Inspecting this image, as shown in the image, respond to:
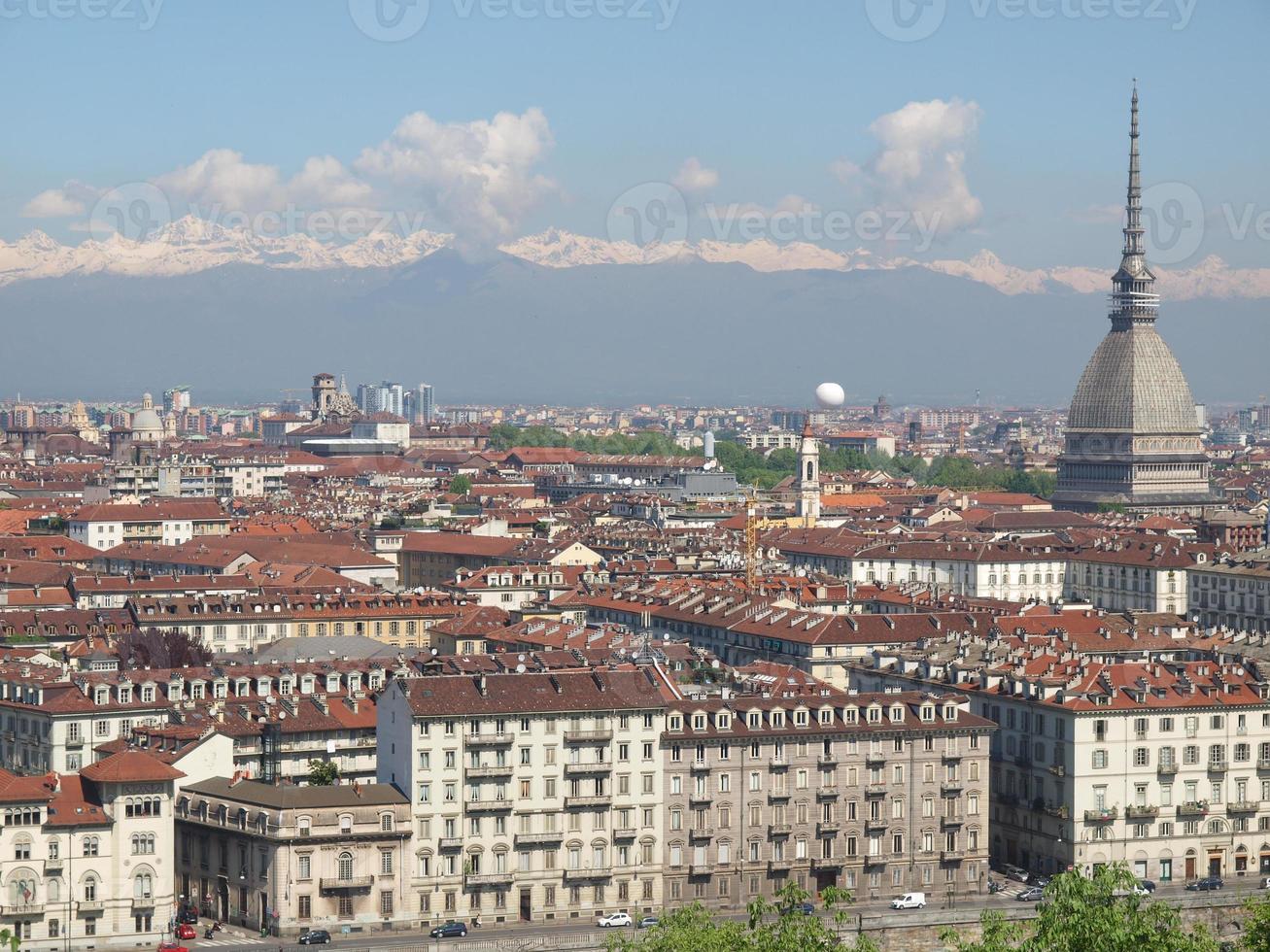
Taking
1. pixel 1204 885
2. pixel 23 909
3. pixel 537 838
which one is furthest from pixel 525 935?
pixel 1204 885

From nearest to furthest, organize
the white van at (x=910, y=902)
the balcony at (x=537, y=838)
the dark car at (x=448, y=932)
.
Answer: the dark car at (x=448, y=932) → the balcony at (x=537, y=838) → the white van at (x=910, y=902)

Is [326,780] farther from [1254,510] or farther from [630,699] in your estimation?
[1254,510]

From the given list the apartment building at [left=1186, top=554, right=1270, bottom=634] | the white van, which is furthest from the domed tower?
the white van

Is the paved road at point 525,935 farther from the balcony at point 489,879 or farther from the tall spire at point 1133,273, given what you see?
the tall spire at point 1133,273

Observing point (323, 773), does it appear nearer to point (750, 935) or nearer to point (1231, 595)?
point (750, 935)

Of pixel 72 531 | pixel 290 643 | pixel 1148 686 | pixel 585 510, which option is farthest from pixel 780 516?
pixel 1148 686

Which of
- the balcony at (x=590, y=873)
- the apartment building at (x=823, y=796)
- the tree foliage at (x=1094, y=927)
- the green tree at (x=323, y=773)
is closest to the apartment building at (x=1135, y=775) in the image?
the apartment building at (x=823, y=796)

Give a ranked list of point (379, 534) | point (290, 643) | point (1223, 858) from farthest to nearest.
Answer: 1. point (379, 534)
2. point (290, 643)
3. point (1223, 858)
